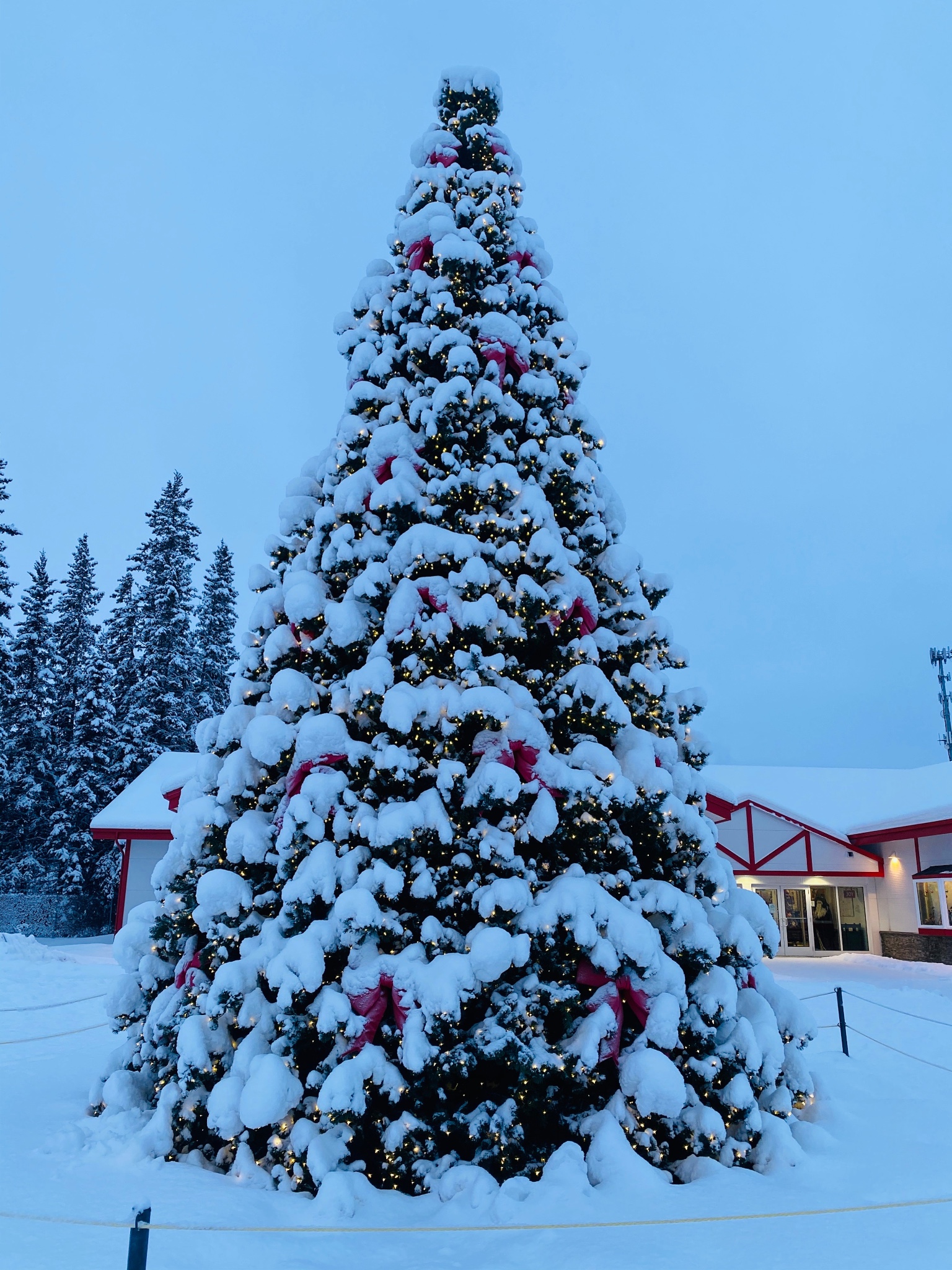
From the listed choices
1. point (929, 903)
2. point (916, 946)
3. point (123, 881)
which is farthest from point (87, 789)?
point (929, 903)

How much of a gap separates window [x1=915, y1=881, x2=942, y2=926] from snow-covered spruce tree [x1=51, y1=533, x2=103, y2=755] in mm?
27453

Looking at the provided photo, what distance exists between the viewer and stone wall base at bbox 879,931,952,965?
63.0 feet

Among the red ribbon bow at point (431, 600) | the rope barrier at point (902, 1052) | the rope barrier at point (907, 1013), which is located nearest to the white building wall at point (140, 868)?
the rope barrier at point (907, 1013)

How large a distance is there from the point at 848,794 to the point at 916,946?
→ 525 centimetres

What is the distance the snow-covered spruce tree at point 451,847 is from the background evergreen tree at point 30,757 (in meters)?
24.7

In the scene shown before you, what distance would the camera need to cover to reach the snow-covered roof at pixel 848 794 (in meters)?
20.8

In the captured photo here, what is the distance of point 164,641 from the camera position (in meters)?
29.4

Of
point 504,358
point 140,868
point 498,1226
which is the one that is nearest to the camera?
point 498,1226

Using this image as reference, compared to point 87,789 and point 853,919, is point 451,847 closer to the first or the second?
point 853,919

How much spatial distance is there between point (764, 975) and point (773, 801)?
50.8 feet

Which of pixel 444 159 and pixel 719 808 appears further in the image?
pixel 719 808

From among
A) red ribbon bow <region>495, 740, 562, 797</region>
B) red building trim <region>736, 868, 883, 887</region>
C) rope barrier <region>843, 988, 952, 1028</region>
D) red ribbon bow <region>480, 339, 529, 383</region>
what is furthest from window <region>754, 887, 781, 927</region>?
red ribbon bow <region>480, 339, 529, 383</region>

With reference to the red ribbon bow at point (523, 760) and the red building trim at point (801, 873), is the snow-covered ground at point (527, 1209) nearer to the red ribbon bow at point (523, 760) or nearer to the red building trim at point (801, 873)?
the red ribbon bow at point (523, 760)

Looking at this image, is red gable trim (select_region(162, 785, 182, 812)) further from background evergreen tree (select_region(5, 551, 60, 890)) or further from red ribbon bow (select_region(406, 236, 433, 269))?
red ribbon bow (select_region(406, 236, 433, 269))
